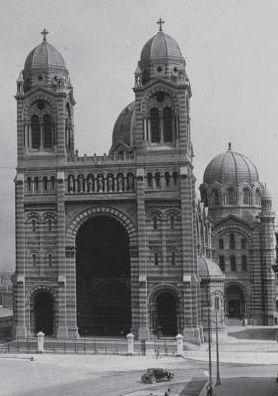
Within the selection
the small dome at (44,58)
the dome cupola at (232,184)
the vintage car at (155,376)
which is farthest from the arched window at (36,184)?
the dome cupola at (232,184)

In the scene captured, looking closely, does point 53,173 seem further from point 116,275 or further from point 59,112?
point 116,275

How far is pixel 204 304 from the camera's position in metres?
65.6

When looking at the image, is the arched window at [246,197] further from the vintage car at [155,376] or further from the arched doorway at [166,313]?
the vintage car at [155,376]

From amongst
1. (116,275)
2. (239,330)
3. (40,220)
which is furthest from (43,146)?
(239,330)

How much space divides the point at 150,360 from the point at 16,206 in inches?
758

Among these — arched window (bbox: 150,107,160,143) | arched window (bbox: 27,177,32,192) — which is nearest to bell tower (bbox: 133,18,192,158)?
arched window (bbox: 150,107,160,143)

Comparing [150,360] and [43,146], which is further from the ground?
[43,146]

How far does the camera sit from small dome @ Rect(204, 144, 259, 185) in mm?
86000

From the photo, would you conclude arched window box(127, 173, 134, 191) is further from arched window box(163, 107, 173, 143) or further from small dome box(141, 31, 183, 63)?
small dome box(141, 31, 183, 63)

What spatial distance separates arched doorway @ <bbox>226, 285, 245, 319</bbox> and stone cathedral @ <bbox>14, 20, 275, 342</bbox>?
53.3 feet

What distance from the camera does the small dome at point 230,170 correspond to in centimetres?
8600

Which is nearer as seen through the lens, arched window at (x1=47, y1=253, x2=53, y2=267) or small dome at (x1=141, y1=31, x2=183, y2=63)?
arched window at (x1=47, y1=253, x2=53, y2=267)

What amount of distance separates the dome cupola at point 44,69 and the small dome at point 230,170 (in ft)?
95.7

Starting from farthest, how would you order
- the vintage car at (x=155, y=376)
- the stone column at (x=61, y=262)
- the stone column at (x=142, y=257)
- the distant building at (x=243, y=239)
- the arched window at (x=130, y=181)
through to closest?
1. the distant building at (x=243, y=239)
2. the arched window at (x=130, y=181)
3. the stone column at (x=61, y=262)
4. the stone column at (x=142, y=257)
5. the vintage car at (x=155, y=376)
